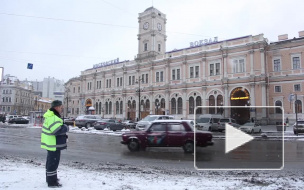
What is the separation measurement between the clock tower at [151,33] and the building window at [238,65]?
774 inches

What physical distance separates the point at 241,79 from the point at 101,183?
40.0m

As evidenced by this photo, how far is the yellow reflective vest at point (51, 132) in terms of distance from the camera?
5387 mm

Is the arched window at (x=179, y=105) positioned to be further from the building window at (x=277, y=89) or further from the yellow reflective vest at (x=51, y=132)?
the yellow reflective vest at (x=51, y=132)

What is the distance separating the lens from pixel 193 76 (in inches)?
1912

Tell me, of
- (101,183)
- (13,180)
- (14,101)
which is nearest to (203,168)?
(101,183)

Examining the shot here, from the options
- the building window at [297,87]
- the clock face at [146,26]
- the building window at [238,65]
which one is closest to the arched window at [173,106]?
the building window at [238,65]

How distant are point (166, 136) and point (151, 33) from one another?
48.7 metres

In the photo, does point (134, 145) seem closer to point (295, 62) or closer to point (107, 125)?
point (107, 125)

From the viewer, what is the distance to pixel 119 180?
20.2ft

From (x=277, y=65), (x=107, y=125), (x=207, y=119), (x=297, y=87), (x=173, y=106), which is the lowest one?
(x=107, y=125)

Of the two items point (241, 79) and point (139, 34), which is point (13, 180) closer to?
point (241, 79)

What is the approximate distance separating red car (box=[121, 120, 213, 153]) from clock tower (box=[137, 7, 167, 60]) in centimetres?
4550
